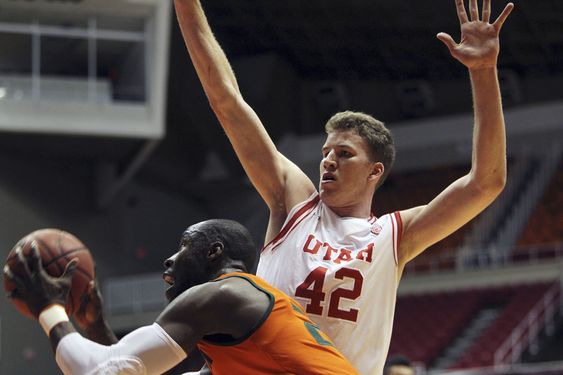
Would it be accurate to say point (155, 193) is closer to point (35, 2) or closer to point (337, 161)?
point (35, 2)

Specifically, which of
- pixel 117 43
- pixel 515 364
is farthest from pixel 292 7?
pixel 515 364

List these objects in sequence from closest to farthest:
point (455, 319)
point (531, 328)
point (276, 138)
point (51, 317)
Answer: point (51, 317)
point (531, 328)
point (455, 319)
point (276, 138)

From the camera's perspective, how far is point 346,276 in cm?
392

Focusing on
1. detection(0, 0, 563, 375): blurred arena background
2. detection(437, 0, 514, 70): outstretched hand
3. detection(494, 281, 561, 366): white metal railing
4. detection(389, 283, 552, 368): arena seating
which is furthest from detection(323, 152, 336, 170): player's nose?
detection(389, 283, 552, 368): arena seating

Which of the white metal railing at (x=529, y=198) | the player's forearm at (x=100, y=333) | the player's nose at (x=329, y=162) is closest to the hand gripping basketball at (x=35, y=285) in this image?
the player's forearm at (x=100, y=333)

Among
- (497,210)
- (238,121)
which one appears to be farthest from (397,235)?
(497,210)

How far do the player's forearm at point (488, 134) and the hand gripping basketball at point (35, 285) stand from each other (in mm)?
1535

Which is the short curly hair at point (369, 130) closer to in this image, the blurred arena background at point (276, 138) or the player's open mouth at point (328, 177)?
the player's open mouth at point (328, 177)

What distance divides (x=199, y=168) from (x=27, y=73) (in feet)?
18.0

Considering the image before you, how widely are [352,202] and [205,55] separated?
2.61 ft

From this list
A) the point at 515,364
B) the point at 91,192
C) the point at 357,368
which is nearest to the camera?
the point at 357,368

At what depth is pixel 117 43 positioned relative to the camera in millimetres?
21172

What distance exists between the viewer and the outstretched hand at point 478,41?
3.91 meters

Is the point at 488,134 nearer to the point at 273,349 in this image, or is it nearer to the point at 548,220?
the point at 273,349
